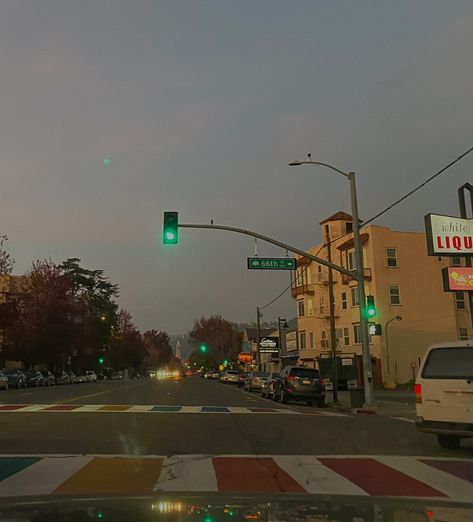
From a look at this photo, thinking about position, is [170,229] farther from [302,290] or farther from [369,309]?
[302,290]

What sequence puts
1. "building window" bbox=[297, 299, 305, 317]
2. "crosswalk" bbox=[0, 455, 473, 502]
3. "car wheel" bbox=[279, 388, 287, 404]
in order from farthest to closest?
"building window" bbox=[297, 299, 305, 317] < "car wheel" bbox=[279, 388, 287, 404] < "crosswalk" bbox=[0, 455, 473, 502]

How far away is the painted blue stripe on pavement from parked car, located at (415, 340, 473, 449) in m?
6.89

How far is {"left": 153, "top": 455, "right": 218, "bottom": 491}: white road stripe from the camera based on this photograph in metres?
7.47

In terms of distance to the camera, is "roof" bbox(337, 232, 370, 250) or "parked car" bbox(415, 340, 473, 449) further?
"roof" bbox(337, 232, 370, 250)

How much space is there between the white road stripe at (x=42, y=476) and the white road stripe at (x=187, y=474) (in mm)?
1322

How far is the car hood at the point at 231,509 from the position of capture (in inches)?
175

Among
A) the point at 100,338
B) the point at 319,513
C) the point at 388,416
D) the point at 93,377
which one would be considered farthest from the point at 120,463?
the point at 100,338

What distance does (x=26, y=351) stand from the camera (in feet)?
212

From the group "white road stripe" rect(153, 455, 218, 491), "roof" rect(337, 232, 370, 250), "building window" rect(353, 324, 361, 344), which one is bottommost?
"white road stripe" rect(153, 455, 218, 491)

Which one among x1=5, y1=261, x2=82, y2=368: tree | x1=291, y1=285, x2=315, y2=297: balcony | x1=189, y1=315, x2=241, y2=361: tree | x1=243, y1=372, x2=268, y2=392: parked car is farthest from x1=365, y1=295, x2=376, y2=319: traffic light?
x1=189, y1=315, x2=241, y2=361: tree

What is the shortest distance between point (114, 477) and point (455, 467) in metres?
5.29

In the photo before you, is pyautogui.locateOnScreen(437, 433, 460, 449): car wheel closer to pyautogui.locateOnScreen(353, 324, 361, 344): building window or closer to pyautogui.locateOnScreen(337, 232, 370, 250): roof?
pyautogui.locateOnScreen(337, 232, 370, 250): roof

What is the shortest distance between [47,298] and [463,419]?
6064 cm

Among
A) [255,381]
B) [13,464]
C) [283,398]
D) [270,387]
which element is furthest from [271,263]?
[255,381]
